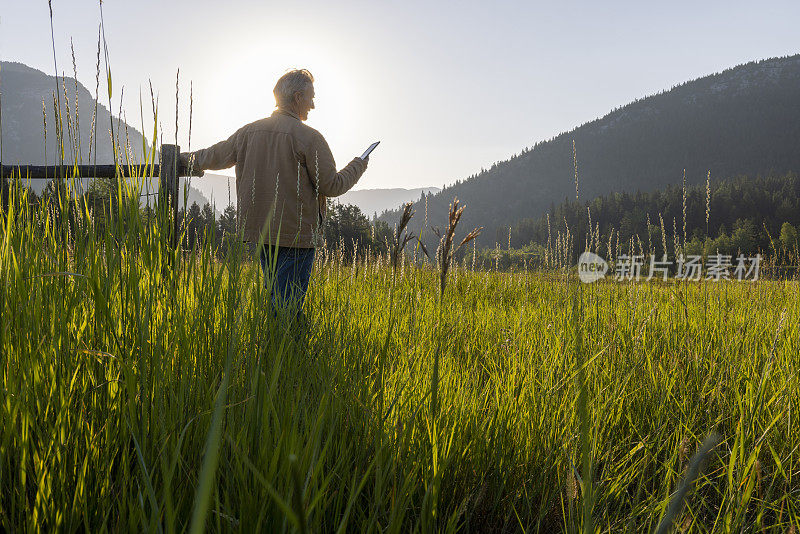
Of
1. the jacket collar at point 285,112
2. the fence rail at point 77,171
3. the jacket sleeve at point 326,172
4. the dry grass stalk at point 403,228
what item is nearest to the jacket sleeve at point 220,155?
the fence rail at point 77,171

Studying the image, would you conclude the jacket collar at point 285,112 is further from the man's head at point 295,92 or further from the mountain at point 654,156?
the mountain at point 654,156

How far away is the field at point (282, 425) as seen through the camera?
0.93 metres

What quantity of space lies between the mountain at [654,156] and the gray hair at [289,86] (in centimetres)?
15352

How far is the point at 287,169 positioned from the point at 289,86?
25.7 inches

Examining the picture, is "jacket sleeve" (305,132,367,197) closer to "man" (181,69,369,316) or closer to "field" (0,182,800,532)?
"man" (181,69,369,316)

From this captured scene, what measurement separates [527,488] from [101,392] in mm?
1199

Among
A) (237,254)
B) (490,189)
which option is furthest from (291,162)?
(490,189)

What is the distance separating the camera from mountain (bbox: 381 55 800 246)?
165750 mm

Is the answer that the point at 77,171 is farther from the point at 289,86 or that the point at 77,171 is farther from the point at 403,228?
the point at 403,228

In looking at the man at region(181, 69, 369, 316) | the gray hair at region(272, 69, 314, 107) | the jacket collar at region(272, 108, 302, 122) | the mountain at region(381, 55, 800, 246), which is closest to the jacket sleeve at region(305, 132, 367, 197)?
the man at region(181, 69, 369, 316)

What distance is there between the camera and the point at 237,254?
5.63 feet

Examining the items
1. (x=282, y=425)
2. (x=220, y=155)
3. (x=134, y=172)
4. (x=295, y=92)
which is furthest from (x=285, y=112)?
(x=282, y=425)

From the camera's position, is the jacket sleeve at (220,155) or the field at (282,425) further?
the jacket sleeve at (220,155)

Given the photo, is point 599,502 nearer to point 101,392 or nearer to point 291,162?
point 101,392
